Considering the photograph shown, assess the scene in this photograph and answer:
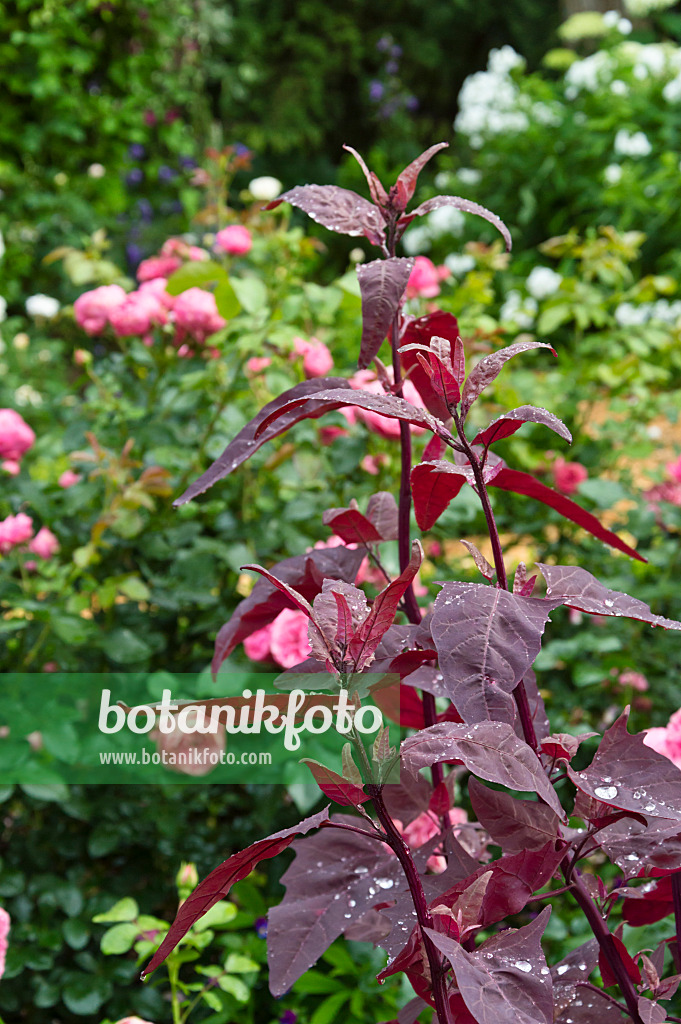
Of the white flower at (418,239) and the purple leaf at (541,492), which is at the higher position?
the white flower at (418,239)

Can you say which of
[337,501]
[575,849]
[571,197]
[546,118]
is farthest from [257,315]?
[546,118]

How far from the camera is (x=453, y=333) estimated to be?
0.56 metres

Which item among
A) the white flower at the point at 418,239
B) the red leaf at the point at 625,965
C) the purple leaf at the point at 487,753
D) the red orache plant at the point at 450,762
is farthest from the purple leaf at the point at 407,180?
the white flower at the point at 418,239

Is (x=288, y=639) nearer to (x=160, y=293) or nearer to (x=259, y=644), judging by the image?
(x=259, y=644)

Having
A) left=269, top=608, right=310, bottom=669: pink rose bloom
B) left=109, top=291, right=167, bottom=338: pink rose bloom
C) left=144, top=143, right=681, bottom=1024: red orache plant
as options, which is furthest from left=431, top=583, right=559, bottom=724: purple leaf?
left=109, top=291, right=167, bottom=338: pink rose bloom

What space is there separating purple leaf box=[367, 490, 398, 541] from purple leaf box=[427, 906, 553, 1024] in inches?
11.4

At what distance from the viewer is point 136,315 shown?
1194 mm

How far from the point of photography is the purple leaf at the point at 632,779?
15.6 inches

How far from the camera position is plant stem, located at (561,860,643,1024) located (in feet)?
1.50

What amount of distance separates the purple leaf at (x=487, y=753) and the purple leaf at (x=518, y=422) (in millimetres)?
144

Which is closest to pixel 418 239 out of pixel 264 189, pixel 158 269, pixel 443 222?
pixel 443 222

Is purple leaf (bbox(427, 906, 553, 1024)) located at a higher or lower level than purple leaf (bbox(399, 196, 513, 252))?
lower

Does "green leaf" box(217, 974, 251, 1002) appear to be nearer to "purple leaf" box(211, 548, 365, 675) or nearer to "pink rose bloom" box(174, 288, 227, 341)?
"purple leaf" box(211, 548, 365, 675)

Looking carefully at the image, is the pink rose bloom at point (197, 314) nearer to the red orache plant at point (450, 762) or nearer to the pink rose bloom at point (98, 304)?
the pink rose bloom at point (98, 304)
